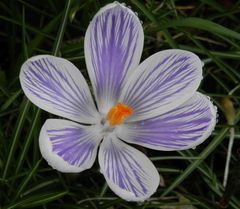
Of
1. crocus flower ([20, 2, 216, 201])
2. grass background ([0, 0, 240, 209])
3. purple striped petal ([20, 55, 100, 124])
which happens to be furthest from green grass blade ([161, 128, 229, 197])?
purple striped petal ([20, 55, 100, 124])

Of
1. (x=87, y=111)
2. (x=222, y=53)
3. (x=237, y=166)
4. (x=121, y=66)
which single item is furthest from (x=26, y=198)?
(x=222, y=53)

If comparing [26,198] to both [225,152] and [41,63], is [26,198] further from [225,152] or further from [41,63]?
[225,152]

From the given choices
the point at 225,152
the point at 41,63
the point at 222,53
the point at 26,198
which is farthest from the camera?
the point at 225,152

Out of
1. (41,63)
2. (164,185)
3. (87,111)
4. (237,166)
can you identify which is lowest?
(164,185)

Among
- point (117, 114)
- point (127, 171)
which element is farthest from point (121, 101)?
point (127, 171)

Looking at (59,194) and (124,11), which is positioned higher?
(124,11)

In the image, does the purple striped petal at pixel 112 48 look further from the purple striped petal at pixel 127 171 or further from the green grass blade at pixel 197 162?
the green grass blade at pixel 197 162

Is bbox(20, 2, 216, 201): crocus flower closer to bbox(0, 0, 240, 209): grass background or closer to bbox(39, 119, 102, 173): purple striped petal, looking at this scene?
bbox(39, 119, 102, 173): purple striped petal

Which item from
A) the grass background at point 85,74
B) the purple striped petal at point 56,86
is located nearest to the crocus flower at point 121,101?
the purple striped petal at point 56,86
